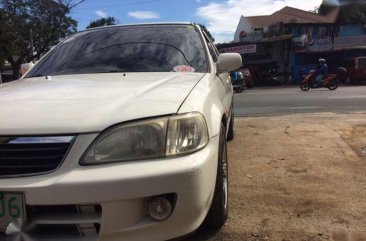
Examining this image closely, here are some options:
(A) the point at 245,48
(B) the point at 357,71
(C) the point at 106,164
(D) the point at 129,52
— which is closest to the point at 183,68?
(D) the point at 129,52

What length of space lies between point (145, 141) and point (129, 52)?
1.74 m

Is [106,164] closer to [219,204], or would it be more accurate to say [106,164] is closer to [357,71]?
[219,204]

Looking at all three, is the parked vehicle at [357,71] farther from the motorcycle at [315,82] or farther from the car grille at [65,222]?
the car grille at [65,222]

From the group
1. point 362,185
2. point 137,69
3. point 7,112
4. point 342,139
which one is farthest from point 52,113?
point 342,139

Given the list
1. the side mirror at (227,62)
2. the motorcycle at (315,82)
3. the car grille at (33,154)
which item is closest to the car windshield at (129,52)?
the side mirror at (227,62)

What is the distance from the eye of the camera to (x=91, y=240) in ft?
7.30

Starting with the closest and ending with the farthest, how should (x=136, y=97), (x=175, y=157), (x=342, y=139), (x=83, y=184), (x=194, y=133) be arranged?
(x=83, y=184) → (x=175, y=157) → (x=194, y=133) → (x=136, y=97) → (x=342, y=139)

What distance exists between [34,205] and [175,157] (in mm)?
721

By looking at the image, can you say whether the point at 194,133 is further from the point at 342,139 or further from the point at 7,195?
the point at 342,139

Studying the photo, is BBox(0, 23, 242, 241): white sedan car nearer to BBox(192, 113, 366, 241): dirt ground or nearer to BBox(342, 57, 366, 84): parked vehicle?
BBox(192, 113, 366, 241): dirt ground

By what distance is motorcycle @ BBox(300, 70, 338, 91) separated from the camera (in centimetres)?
2216

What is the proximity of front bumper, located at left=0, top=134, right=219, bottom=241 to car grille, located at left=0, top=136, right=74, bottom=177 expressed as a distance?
4 centimetres

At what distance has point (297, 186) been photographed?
4348mm

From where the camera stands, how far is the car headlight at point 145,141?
2.32 meters
